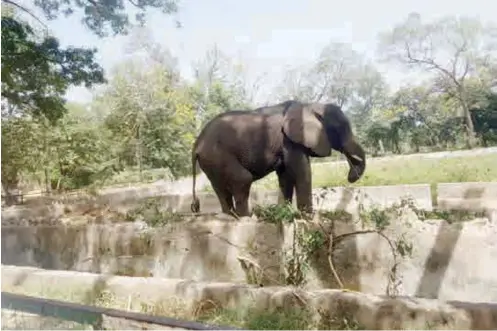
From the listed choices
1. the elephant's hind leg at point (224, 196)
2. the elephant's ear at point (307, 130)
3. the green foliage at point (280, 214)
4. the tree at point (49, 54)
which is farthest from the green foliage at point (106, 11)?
the green foliage at point (280, 214)

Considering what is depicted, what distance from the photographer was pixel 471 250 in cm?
153

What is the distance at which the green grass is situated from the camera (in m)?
2.91

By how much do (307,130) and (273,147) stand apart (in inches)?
7.8

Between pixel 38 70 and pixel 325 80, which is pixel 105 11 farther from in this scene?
pixel 325 80

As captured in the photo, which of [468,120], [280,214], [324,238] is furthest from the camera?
[468,120]

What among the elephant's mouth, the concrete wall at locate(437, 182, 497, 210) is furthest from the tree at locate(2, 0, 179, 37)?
the concrete wall at locate(437, 182, 497, 210)

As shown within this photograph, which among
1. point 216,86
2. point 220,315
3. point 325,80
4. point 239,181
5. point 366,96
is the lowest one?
point 220,315

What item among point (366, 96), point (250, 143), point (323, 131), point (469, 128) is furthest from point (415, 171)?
point (250, 143)

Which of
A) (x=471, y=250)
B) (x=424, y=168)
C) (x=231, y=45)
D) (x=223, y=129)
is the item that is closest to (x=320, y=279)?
(x=471, y=250)

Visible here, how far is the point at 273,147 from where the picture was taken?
8.39ft

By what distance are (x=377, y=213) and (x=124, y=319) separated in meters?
1.04

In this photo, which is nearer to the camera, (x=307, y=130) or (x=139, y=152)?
(x=307, y=130)

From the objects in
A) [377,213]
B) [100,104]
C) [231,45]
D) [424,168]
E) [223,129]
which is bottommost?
[377,213]

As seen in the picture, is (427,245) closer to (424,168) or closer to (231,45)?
(424,168)
